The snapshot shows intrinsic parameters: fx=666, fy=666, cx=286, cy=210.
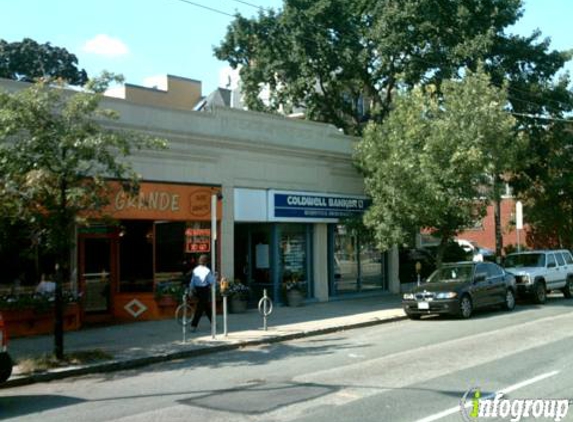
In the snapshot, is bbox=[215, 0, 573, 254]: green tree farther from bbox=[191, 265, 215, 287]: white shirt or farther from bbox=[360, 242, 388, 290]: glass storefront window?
bbox=[191, 265, 215, 287]: white shirt

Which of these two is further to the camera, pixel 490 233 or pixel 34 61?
pixel 34 61

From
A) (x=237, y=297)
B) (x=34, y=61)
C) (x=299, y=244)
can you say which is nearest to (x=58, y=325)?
(x=237, y=297)

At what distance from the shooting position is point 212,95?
44.5 meters

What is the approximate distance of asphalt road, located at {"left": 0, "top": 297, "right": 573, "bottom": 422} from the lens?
7.79 m

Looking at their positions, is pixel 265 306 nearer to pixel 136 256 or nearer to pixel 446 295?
pixel 136 256

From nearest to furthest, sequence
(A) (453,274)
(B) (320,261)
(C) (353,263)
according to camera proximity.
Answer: (A) (453,274) → (B) (320,261) → (C) (353,263)

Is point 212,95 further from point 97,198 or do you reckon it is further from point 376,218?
point 97,198

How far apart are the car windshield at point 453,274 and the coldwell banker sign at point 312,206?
15.0 feet

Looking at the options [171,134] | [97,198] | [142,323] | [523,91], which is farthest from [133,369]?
[523,91]

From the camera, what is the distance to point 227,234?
1922 cm

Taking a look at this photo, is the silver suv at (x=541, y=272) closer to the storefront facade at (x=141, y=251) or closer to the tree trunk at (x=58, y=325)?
the storefront facade at (x=141, y=251)

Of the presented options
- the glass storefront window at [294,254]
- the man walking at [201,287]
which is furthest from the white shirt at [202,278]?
the glass storefront window at [294,254]

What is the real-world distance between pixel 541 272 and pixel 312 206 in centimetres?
801

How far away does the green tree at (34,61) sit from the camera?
48.8m
